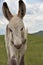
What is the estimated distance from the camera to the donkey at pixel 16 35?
17.4 ft

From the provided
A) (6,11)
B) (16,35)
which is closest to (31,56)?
(6,11)

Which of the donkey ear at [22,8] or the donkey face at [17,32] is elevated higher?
the donkey ear at [22,8]

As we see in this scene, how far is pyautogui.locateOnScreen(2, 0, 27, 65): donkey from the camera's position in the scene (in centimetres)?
531

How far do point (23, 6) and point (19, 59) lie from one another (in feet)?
3.32

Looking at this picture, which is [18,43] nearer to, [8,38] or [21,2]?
[8,38]

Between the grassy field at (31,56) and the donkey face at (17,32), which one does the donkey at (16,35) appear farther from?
the grassy field at (31,56)

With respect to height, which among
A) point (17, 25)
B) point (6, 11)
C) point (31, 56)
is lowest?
point (31, 56)

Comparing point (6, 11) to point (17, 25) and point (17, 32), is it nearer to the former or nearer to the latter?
point (17, 25)

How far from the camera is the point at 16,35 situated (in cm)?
532

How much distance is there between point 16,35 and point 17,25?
0.25m

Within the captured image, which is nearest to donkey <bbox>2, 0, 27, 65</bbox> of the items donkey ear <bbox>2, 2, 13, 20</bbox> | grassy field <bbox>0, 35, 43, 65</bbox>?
donkey ear <bbox>2, 2, 13, 20</bbox>

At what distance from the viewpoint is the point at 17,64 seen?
5.42m

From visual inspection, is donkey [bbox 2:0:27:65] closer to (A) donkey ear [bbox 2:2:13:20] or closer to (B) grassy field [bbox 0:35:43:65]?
(A) donkey ear [bbox 2:2:13:20]

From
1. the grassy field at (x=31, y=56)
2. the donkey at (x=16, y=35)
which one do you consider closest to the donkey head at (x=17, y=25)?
the donkey at (x=16, y=35)
